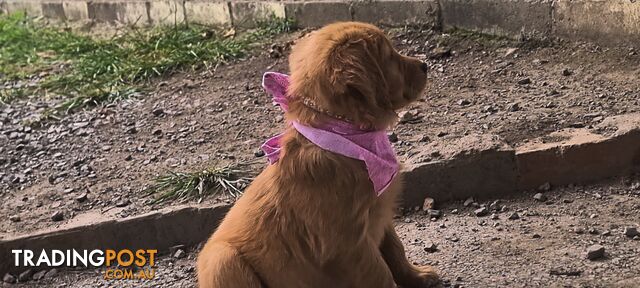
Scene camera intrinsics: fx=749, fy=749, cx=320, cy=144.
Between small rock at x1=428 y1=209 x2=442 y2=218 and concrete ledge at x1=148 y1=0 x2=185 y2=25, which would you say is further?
concrete ledge at x1=148 y1=0 x2=185 y2=25

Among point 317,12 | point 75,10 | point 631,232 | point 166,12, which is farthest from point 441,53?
point 75,10

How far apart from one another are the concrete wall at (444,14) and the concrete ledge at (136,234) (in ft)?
9.91

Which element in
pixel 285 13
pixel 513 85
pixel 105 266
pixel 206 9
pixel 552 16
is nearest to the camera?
pixel 105 266

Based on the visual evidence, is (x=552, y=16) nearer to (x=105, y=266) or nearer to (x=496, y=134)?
(x=496, y=134)

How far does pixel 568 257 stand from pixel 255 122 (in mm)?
2824

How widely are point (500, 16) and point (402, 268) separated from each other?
3306 mm

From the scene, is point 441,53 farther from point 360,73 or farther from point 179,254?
point 360,73

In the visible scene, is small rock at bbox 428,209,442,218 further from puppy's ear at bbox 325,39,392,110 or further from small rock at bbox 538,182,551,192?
puppy's ear at bbox 325,39,392,110

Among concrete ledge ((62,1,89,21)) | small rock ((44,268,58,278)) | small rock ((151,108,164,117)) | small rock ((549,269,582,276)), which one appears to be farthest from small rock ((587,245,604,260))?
concrete ledge ((62,1,89,21))

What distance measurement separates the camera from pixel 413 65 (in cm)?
327

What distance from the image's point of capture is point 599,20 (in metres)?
5.52

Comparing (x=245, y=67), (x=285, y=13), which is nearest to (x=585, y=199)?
(x=245, y=67)

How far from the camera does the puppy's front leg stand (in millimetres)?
3443

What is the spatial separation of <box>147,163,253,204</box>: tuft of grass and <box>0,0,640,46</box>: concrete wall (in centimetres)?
264
